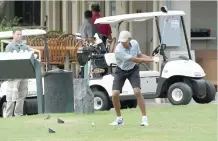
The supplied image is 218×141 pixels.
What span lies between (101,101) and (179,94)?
1.63 meters

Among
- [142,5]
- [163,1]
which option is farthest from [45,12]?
[163,1]

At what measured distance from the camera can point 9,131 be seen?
11.9m

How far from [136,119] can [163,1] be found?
6.46 m

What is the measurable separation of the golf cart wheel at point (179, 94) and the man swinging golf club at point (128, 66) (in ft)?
11.5

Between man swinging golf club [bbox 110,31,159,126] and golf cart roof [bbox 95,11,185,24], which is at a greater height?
golf cart roof [bbox 95,11,185,24]

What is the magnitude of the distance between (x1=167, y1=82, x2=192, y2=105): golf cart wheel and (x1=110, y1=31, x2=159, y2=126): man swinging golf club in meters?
3.52

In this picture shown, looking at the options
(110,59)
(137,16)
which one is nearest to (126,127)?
(110,59)

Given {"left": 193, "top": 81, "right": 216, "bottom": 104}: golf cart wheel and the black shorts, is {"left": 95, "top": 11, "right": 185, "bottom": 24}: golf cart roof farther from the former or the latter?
the black shorts

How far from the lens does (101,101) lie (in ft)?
52.4

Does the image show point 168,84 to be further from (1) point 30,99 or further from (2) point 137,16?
(1) point 30,99

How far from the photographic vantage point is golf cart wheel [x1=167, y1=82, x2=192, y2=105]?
1568 cm

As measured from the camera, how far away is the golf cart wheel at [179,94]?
15.7 m

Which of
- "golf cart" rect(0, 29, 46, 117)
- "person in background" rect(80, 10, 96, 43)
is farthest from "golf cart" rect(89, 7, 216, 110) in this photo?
"person in background" rect(80, 10, 96, 43)

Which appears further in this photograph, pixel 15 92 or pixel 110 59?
pixel 110 59
